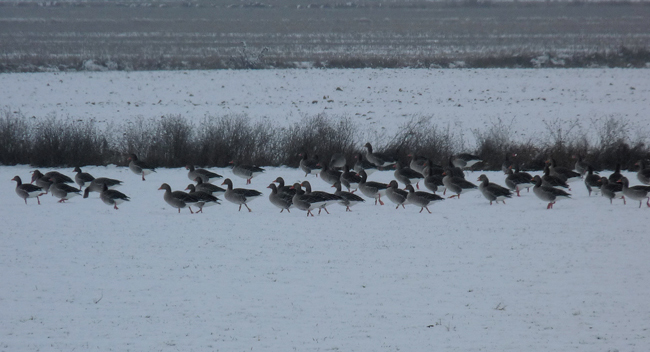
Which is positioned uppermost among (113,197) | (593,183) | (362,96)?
(362,96)

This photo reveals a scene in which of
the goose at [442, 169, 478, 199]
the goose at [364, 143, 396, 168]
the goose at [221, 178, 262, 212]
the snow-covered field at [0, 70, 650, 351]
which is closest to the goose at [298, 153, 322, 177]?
the snow-covered field at [0, 70, 650, 351]

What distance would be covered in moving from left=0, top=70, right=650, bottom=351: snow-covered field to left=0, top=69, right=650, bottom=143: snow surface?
9.16m

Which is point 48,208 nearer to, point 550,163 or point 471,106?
point 550,163

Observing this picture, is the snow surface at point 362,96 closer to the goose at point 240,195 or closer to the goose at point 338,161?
the goose at point 338,161

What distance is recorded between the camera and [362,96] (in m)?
32.2

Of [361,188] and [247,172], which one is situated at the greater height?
[247,172]

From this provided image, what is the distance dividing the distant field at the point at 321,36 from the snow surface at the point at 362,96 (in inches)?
215

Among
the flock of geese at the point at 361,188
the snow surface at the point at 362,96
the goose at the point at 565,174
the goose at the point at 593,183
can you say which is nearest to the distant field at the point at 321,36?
the snow surface at the point at 362,96

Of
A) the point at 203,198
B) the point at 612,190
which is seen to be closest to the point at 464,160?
the point at 612,190

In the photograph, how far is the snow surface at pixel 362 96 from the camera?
86.2 ft

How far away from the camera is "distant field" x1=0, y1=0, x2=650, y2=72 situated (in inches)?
1811

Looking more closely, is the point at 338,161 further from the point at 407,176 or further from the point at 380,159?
the point at 407,176

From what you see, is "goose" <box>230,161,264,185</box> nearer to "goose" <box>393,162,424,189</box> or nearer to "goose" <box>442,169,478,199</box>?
"goose" <box>393,162,424,189</box>

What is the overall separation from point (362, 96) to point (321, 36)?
40.6 meters
